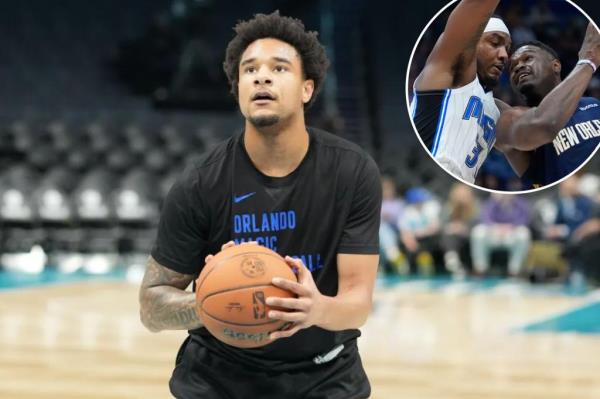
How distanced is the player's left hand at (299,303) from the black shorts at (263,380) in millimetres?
429

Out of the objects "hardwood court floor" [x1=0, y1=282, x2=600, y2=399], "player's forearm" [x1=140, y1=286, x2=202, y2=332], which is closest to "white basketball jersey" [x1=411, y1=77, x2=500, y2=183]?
"player's forearm" [x1=140, y1=286, x2=202, y2=332]

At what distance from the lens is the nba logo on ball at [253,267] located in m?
2.35

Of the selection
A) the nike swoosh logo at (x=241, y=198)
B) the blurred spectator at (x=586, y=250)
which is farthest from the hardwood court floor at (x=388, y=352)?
the nike swoosh logo at (x=241, y=198)

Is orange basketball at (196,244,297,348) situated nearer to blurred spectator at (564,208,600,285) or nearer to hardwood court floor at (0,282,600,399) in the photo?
hardwood court floor at (0,282,600,399)

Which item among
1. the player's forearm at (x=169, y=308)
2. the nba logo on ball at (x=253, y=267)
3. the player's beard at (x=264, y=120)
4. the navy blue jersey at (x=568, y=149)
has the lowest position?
the player's forearm at (x=169, y=308)

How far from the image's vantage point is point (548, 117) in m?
1.29

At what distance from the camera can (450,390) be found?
523 cm

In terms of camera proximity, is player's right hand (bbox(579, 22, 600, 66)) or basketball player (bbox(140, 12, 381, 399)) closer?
player's right hand (bbox(579, 22, 600, 66))

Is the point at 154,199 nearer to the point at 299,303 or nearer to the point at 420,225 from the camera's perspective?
the point at 420,225

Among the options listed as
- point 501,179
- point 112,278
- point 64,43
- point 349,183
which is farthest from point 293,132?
point 64,43

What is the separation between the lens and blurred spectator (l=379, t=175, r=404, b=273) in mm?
12500

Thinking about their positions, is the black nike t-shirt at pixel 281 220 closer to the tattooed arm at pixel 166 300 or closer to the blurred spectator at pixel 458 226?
Answer: the tattooed arm at pixel 166 300

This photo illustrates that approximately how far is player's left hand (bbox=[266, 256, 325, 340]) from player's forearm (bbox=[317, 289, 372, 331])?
8cm

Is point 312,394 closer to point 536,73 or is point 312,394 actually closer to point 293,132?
point 293,132
